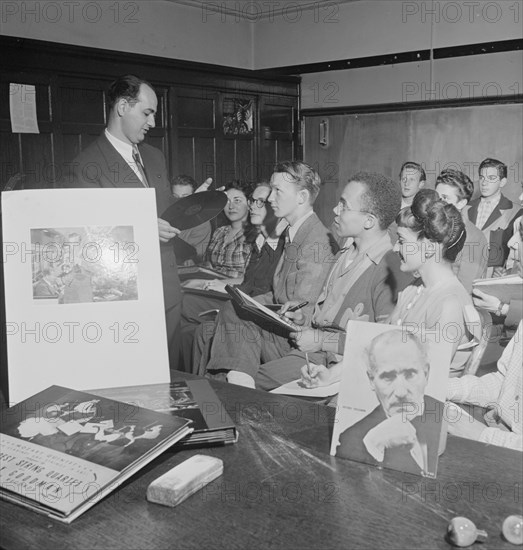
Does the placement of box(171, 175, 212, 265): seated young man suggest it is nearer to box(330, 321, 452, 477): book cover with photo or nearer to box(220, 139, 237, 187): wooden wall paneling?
box(220, 139, 237, 187): wooden wall paneling

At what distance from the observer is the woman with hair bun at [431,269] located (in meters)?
1.74

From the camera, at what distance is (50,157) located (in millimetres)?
4016

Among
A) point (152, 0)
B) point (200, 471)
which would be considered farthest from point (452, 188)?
point (152, 0)

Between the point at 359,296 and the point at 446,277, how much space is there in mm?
440

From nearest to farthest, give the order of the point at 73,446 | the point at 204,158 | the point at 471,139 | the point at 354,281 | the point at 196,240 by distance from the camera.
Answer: the point at 73,446
the point at 354,281
the point at 471,139
the point at 196,240
the point at 204,158

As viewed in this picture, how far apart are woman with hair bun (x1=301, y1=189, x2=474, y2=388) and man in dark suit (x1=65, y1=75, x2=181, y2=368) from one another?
117 cm

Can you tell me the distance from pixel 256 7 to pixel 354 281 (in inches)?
141

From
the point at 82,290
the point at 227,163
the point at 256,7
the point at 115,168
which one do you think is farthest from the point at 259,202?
the point at 82,290

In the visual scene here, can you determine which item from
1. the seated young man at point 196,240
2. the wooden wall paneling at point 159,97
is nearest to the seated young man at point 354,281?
the seated young man at point 196,240

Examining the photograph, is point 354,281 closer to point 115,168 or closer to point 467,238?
point 467,238

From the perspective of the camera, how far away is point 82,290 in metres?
1.36

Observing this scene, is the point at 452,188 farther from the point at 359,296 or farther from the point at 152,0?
the point at 152,0

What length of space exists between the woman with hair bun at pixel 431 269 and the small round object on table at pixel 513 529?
2.62 feet

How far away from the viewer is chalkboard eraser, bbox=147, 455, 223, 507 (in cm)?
95
